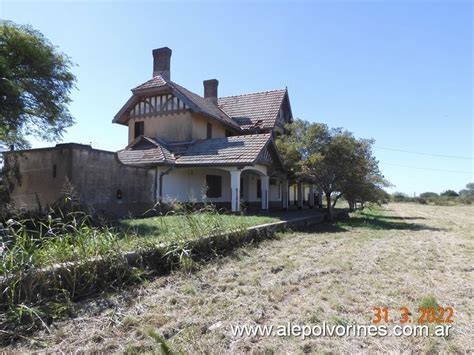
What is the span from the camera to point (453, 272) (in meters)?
6.27

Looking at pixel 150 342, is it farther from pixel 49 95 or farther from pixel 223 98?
pixel 223 98

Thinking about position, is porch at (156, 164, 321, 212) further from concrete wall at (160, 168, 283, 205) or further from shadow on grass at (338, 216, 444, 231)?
shadow on grass at (338, 216, 444, 231)

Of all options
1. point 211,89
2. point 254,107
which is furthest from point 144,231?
point 211,89

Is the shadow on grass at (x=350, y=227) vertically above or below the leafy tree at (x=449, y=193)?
below

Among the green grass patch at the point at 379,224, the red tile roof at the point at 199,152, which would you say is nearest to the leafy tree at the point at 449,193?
the green grass patch at the point at 379,224

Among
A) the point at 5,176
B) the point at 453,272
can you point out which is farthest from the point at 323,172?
the point at 5,176

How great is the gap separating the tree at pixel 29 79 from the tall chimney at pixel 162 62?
8.37m

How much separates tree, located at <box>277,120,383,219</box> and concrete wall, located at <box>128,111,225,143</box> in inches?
196

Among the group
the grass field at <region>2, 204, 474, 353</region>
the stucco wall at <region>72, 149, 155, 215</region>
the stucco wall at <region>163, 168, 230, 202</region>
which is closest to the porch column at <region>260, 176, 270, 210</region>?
the stucco wall at <region>163, 168, 230, 202</region>

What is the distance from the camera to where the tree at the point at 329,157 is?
15898 millimetres

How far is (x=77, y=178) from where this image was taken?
10.8 meters

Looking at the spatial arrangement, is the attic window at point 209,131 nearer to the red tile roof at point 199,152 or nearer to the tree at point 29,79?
the red tile roof at point 199,152

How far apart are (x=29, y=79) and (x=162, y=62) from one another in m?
10.5

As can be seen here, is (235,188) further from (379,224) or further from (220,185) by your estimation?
(379,224)
